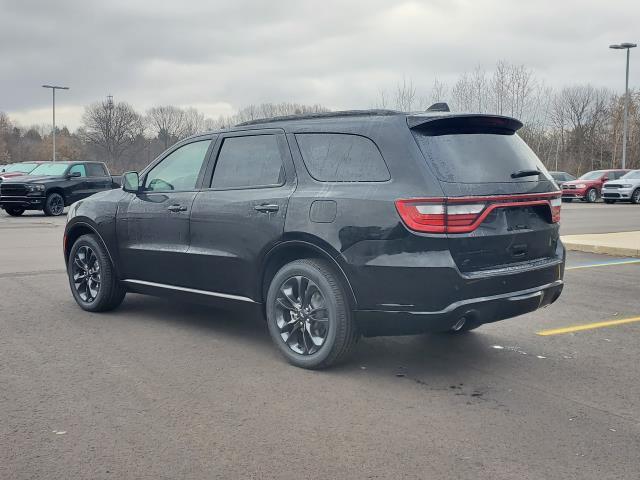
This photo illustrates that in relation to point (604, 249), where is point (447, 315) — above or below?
above

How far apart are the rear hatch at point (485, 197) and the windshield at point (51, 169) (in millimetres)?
19304

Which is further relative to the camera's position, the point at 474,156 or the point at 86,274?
the point at 86,274

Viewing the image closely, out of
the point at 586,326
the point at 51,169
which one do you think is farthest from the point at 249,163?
the point at 51,169

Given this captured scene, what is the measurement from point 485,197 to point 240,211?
190cm

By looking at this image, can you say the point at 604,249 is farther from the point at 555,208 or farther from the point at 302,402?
the point at 302,402

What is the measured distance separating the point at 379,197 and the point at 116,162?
7507cm

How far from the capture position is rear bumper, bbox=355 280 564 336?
433cm

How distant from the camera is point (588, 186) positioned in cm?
3262

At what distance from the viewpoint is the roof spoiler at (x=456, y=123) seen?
459 cm

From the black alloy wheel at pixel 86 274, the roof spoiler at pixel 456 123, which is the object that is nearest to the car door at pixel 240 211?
the roof spoiler at pixel 456 123

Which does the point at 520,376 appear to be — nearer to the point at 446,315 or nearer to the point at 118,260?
the point at 446,315

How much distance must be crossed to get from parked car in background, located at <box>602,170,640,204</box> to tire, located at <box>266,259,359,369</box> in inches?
1156

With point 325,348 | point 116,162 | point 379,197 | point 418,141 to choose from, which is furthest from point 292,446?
point 116,162

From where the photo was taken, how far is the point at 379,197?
14.6ft
